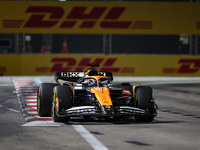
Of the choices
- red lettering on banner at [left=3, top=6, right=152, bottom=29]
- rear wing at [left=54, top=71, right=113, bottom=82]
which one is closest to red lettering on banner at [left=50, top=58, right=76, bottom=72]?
red lettering on banner at [left=3, top=6, right=152, bottom=29]

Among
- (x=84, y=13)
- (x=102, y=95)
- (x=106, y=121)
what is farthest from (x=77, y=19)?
(x=102, y=95)

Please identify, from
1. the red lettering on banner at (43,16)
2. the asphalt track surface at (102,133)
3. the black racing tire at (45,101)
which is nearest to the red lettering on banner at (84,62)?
the red lettering on banner at (43,16)

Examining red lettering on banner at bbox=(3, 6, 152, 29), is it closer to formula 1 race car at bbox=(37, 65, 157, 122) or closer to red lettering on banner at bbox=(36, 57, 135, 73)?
red lettering on banner at bbox=(36, 57, 135, 73)

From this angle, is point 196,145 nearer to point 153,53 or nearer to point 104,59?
point 104,59

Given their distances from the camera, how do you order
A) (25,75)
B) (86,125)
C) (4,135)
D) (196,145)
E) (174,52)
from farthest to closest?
(174,52), (25,75), (86,125), (4,135), (196,145)

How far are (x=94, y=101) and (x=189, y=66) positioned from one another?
814 inches

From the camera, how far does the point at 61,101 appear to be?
30.2ft

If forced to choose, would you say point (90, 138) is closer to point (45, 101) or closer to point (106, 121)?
point (106, 121)

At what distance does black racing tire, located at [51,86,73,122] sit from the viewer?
9.16m

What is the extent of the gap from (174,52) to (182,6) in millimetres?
2866

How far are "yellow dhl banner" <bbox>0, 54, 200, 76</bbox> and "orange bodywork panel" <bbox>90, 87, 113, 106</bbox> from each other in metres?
19.0

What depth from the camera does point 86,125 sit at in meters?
8.95

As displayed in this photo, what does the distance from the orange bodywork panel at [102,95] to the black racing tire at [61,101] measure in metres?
0.46

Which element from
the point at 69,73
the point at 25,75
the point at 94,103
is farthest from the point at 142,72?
the point at 94,103
